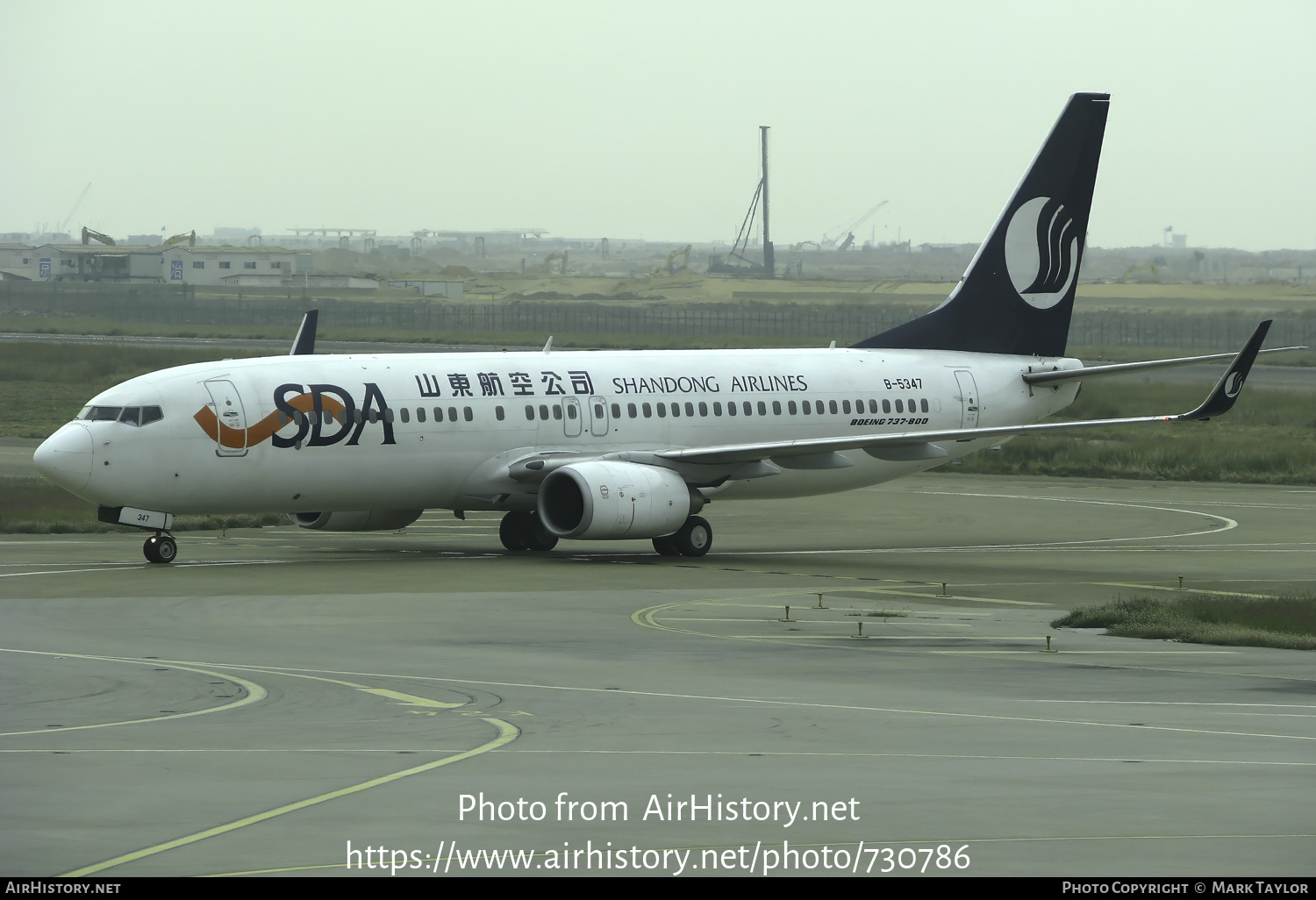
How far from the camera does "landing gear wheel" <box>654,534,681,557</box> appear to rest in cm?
3984

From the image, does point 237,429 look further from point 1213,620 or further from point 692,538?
point 1213,620

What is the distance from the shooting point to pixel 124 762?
16.7 meters

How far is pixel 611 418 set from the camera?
40688 mm

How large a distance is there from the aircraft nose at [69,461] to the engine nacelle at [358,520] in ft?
18.8

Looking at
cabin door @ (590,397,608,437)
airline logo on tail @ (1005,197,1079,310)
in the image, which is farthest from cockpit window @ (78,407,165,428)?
airline logo on tail @ (1005,197,1079,310)

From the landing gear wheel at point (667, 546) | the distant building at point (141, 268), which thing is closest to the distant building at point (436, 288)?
the distant building at point (141, 268)

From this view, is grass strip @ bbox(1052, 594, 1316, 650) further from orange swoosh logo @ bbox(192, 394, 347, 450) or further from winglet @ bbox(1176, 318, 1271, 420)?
orange swoosh logo @ bbox(192, 394, 347, 450)

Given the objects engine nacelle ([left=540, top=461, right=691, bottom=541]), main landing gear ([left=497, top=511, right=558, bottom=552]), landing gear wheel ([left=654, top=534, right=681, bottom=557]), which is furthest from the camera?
main landing gear ([left=497, top=511, right=558, bottom=552])

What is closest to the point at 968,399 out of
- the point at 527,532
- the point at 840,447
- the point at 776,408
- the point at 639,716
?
the point at 776,408

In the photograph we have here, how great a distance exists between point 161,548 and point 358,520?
4896mm

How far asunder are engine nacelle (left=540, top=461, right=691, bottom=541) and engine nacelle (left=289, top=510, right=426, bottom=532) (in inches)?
138

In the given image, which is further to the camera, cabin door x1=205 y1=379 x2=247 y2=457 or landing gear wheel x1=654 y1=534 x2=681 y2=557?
landing gear wheel x1=654 y1=534 x2=681 y2=557

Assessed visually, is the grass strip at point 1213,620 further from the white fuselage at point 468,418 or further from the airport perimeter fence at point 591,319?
the airport perimeter fence at point 591,319

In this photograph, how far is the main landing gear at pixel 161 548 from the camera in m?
36.8
